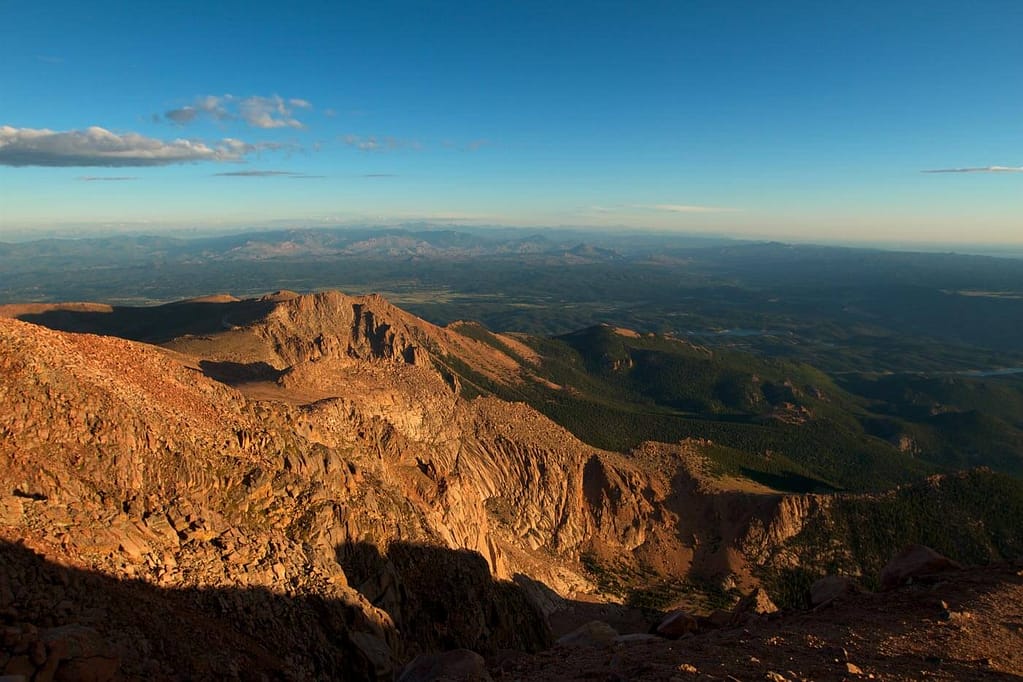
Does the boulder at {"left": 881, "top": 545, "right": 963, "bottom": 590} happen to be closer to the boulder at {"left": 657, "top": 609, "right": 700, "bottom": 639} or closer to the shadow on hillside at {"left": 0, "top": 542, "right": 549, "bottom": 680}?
the boulder at {"left": 657, "top": 609, "right": 700, "bottom": 639}

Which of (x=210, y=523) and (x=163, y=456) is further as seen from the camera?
(x=163, y=456)

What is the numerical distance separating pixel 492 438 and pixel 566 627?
37.6 m

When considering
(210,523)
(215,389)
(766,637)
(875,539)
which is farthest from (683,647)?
(875,539)

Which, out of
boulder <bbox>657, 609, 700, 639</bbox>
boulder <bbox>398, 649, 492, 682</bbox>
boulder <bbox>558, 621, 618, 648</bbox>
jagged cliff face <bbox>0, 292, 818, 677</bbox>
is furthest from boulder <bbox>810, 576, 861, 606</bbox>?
boulder <bbox>398, 649, 492, 682</bbox>

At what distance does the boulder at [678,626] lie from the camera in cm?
3780

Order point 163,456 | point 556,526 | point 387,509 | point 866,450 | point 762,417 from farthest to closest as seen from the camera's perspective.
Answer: point 762,417 → point 866,450 → point 556,526 → point 387,509 → point 163,456

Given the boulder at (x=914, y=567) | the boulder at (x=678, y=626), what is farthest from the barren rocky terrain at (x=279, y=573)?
the boulder at (x=914, y=567)

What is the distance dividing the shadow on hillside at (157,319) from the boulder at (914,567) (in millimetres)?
134410

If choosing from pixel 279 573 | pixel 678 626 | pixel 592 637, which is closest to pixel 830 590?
pixel 678 626

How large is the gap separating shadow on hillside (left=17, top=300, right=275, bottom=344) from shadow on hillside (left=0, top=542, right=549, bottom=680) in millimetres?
115052

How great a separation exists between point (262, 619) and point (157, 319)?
537 ft

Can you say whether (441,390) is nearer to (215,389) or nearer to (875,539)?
(215,389)

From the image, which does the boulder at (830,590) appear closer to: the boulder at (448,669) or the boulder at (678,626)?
the boulder at (678,626)

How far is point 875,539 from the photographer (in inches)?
3706
